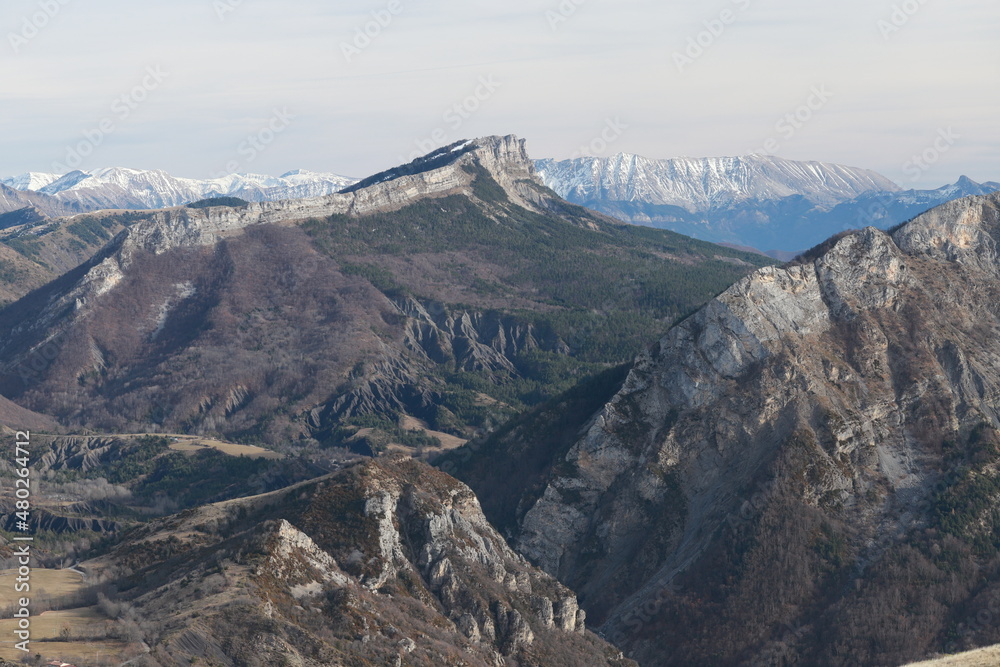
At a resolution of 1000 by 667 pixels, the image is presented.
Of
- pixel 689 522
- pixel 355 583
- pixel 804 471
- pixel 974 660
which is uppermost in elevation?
pixel 804 471

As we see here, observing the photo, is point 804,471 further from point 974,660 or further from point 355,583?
point 355,583

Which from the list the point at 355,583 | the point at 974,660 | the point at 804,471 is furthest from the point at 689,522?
the point at 974,660

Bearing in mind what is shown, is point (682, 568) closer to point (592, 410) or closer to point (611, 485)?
point (611, 485)

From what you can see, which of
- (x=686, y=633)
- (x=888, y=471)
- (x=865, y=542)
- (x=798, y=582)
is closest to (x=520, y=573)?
(x=686, y=633)

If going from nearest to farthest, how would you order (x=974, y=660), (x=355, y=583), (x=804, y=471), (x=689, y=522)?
1. (x=974, y=660)
2. (x=355, y=583)
3. (x=804, y=471)
4. (x=689, y=522)

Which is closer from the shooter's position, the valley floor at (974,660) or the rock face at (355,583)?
the valley floor at (974,660)

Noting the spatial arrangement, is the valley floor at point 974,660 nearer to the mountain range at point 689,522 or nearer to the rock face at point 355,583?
the mountain range at point 689,522

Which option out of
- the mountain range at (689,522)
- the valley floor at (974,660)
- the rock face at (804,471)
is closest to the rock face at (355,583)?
the mountain range at (689,522)
